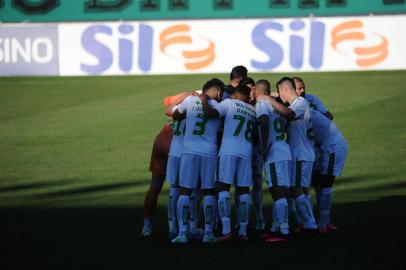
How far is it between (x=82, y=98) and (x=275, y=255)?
786 inches

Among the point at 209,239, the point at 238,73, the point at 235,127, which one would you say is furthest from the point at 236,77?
the point at 209,239

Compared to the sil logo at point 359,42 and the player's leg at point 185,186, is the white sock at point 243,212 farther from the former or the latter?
the sil logo at point 359,42

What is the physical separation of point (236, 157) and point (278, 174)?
0.57 meters

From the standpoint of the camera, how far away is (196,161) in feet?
39.4

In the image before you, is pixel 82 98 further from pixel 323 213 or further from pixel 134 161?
pixel 323 213

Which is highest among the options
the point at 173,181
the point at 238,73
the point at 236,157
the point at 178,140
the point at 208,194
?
the point at 238,73

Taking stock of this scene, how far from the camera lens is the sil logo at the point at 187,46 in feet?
108

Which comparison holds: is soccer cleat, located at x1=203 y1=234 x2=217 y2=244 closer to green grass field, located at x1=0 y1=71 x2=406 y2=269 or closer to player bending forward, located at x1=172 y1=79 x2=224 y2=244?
player bending forward, located at x1=172 y1=79 x2=224 y2=244

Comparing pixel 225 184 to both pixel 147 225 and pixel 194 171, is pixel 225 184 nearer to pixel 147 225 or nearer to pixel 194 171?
pixel 194 171

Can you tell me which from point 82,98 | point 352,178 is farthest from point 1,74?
point 352,178

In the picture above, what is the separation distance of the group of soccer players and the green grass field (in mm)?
416

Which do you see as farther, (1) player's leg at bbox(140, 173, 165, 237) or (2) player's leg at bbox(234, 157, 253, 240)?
(1) player's leg at bbox(140, 173, 165, 237)

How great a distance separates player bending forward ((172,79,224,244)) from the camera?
11945 millimetres

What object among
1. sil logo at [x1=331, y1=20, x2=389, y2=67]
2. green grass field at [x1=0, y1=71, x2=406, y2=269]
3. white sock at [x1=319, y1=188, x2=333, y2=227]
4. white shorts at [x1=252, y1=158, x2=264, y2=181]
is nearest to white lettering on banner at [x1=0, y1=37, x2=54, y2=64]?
green grass field at [x1=0, y1=71, x2=406, y2=269]
